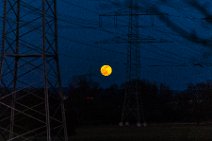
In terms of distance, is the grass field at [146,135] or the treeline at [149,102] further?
the treeline at [149,102]

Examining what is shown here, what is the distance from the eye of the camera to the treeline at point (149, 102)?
2467 inches

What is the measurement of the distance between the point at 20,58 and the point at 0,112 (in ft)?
21.7

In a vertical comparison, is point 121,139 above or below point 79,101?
below

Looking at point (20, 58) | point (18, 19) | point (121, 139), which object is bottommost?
point (121, 139)

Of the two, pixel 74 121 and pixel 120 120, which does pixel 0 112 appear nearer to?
pixel 74 121

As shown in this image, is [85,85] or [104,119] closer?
[104,119]

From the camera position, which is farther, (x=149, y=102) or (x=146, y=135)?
(x=149, y=102)

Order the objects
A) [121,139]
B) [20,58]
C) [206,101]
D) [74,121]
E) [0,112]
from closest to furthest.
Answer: [20,58] < [0,112] < [121,139] < [74,121] < [206,101]

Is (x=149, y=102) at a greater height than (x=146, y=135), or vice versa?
(x=149, y=102)

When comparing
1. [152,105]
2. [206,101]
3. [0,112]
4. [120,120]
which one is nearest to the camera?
[0,112]

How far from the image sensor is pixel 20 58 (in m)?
17.4

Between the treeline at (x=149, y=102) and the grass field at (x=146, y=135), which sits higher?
the treeline at (x=149, y=102)

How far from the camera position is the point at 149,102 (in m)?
70.3

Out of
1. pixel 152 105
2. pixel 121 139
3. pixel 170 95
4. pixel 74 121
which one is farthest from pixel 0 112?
pixel 170 95
